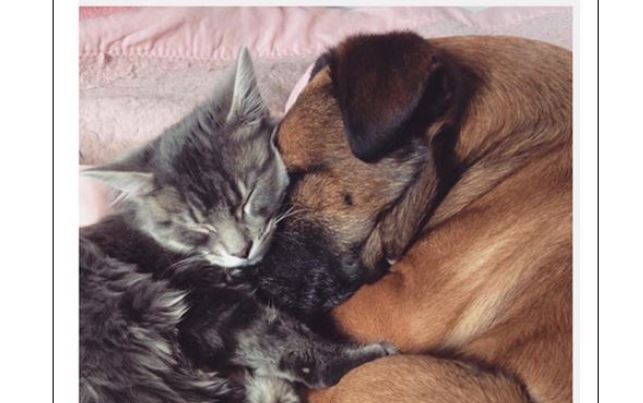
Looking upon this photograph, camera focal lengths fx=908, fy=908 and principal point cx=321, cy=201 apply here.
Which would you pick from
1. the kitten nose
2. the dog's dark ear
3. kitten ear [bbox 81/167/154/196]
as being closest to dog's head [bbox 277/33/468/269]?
the dog's dark ear

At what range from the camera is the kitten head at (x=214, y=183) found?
5.28 feet

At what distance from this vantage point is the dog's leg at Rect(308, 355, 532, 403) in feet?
4.88

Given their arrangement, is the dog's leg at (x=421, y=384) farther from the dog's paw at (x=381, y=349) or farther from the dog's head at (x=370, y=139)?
the dog's head at (x=370, y=139)

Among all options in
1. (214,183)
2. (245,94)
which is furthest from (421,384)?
(245,94)

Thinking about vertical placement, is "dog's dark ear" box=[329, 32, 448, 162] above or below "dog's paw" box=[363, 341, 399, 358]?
above

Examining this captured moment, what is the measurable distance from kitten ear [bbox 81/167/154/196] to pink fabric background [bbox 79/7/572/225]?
0.14ft

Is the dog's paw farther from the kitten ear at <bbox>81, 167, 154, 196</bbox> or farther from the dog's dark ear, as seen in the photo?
the kitten ear at <bbox>81, 167, 154, 196</bbox>

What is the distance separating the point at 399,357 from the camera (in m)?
1.59

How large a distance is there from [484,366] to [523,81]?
→ 1.68 ft

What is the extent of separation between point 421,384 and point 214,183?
501mm

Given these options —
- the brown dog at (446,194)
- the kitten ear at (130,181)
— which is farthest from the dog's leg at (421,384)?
the kitten ear at (130,181)

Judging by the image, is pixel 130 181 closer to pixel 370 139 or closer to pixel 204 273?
pixel 204 273
